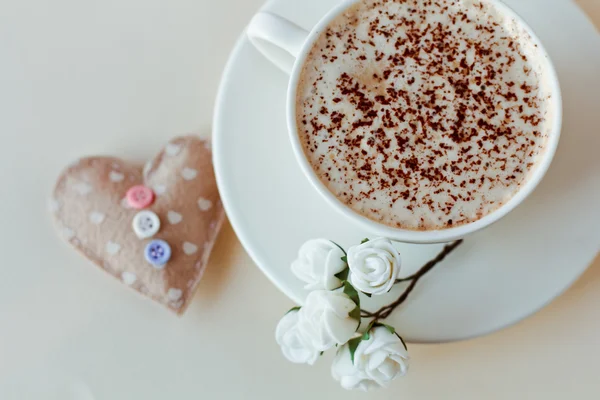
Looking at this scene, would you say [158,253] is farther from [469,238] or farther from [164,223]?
[469,238]

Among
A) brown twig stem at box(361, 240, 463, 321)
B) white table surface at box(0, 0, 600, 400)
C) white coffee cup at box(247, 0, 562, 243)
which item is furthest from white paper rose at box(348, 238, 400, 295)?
white table surface at box(0, 0, 600, 400)

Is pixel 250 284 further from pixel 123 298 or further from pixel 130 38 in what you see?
pixel 130 38

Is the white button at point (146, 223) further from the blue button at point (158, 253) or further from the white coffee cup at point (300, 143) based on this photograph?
the white coffee cup at point (300, 143)

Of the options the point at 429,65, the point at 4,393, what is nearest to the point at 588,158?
the point at 429,65

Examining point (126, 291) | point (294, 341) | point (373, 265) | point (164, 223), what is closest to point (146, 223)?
point (164, 223)

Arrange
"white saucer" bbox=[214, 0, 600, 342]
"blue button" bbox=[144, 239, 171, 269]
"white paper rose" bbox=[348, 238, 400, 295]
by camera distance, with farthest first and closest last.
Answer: "blue button" bbox=[144, 239, 171, 269] < "white saucer" bbox=[214, 0, 600, 342] < "white paper rose" bbox=[348, 238, 400, 295]

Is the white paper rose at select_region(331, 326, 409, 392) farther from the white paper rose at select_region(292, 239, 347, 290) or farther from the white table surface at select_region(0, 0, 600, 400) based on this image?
the white table surface at select_region(0, 0, 600, 400)
